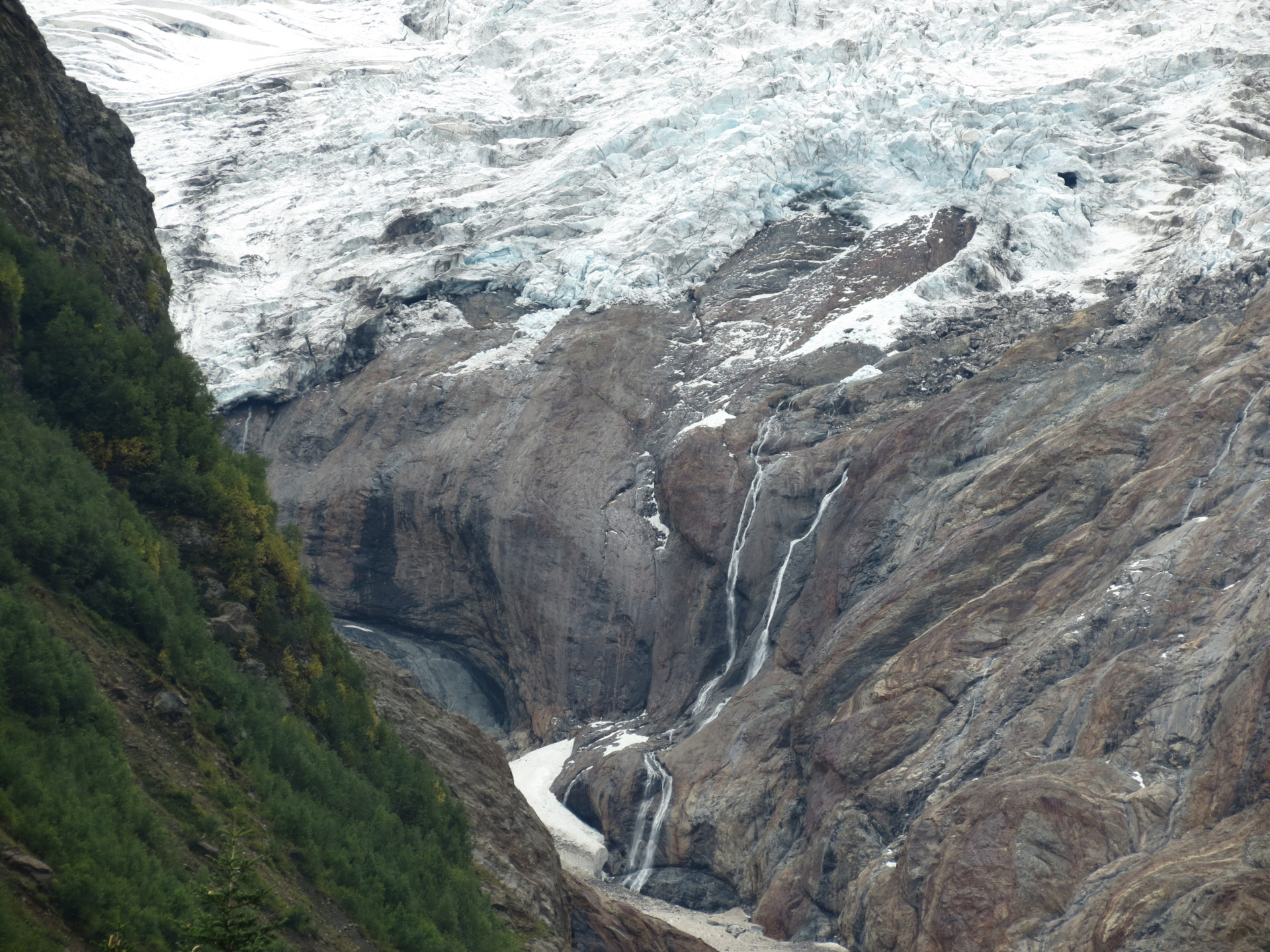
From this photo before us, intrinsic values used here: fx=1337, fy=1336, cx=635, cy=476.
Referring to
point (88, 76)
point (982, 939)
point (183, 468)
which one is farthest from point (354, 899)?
point (88, 76)

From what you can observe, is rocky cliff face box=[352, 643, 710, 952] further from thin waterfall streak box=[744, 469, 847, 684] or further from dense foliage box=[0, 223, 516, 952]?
thin waterfall streak box=[744, 469, 847, 684]

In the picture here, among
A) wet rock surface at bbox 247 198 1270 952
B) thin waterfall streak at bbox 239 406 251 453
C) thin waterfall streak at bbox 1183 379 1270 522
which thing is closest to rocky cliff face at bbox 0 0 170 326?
wet rock surface at bbox 247 198 1270 952

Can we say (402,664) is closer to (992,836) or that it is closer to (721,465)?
(721,465)

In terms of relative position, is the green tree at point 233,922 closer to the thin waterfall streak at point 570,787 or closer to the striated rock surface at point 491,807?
the striated rock surface at point 491,807

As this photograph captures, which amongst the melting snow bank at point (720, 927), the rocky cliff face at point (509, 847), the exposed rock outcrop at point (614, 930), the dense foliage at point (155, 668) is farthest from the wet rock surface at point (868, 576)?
the dense foliage at point (155, 668)

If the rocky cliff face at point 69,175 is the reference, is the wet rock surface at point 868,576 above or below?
below

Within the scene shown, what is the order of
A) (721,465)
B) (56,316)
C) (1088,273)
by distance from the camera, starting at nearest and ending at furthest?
(56,316) < (721,465) < (1088,273)
